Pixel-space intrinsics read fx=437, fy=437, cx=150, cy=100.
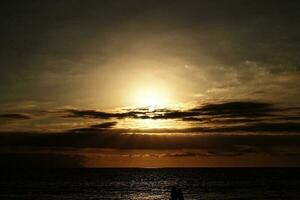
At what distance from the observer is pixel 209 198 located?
174 ft

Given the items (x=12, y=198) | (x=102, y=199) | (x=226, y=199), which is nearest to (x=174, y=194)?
(x=226, y=199)

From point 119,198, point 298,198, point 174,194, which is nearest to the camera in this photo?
point 174,194

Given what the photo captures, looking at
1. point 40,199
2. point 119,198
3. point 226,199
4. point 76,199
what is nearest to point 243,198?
point 226,199

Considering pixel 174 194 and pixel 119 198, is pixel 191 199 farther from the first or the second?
pixel 174 194

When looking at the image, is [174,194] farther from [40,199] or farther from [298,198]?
[40,199]

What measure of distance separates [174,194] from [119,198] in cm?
2583

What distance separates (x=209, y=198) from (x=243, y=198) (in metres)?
4.12

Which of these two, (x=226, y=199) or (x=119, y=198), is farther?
(x=119, y=198)

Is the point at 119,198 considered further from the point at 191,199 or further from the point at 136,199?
the point at 191,199

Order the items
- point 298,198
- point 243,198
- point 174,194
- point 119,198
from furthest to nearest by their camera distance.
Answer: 1. point 119,198
2. point 243,198
3. point 298,198
4. point 174,194

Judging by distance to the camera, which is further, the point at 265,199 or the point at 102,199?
the point at 102,199

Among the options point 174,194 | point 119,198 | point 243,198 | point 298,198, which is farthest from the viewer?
point 119,198

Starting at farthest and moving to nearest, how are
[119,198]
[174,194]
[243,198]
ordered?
[119,198] < [243,198] < [174,194]

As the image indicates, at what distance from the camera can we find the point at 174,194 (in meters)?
31.2
